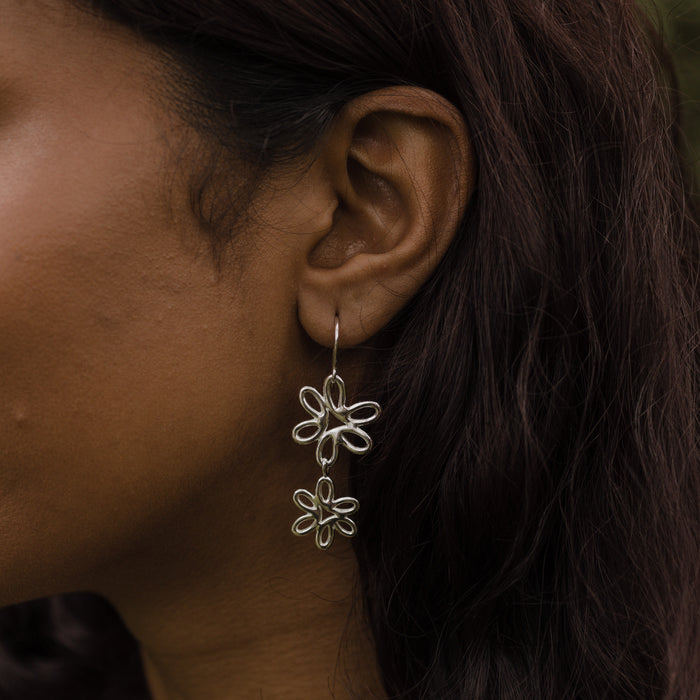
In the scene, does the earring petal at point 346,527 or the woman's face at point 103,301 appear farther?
the earring petal at point 346,527

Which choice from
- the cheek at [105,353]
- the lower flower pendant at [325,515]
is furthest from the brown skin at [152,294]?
the lower flower pendant at [325,515]

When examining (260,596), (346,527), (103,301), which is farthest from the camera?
(260,596)

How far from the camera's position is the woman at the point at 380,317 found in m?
1.22

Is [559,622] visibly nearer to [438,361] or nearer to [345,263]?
[438,361]

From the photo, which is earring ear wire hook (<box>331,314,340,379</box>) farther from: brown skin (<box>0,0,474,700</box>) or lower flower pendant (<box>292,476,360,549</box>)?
lower flower pendant (<box>292,476,360,549</box>)

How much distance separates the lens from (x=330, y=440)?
1.32 meters

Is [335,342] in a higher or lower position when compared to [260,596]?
higher

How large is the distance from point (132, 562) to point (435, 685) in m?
0.49

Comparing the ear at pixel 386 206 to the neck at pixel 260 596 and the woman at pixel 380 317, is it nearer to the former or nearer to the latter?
the woman at pixel 380 317

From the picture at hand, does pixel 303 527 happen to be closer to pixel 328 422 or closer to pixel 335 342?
pixel 328 422

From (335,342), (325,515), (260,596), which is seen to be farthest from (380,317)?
(260,596)

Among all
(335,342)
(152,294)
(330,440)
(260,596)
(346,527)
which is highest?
(152,294)

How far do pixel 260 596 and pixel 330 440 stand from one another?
0.33m

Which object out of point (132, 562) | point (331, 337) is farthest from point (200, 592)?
point (331, 337)
